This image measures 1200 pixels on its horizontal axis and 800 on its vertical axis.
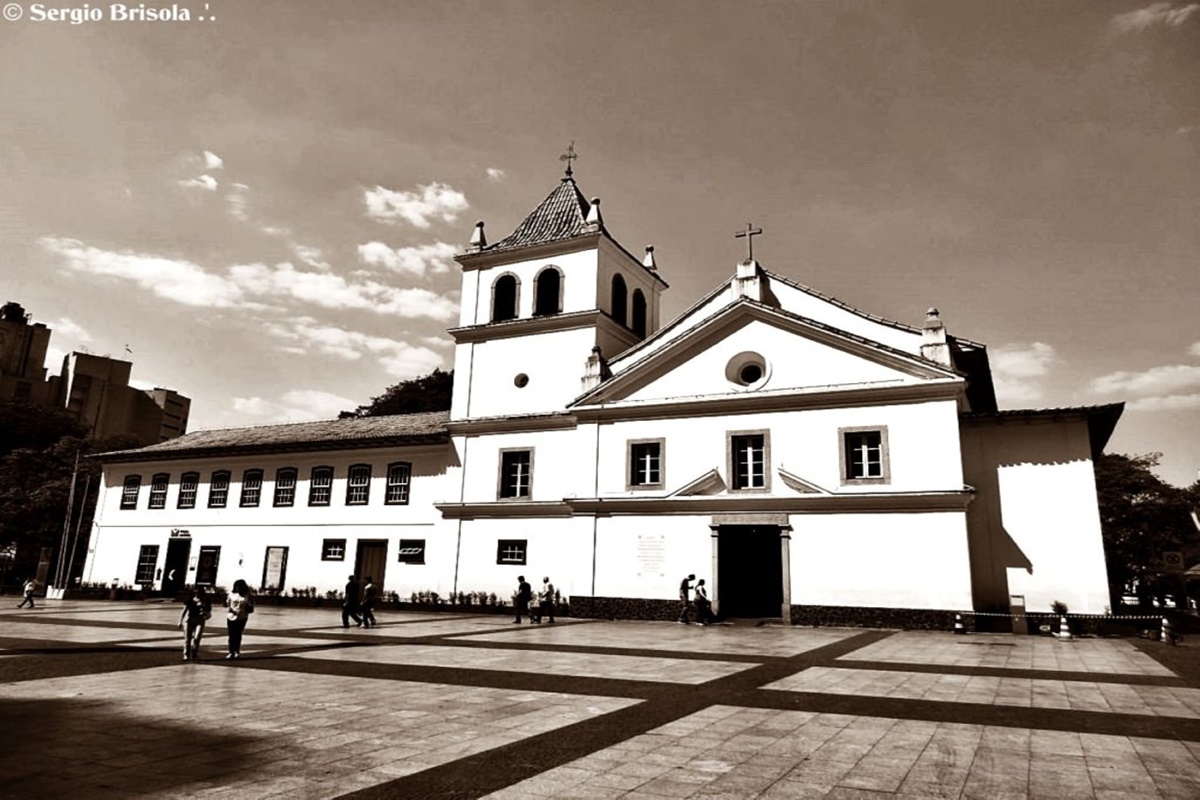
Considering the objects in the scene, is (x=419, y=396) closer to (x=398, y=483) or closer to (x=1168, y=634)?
(x=398, y=483)

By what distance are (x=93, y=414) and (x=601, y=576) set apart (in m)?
85.9

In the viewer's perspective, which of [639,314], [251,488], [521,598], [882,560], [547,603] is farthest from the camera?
[251,488]

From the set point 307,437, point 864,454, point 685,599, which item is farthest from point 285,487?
point 864,454

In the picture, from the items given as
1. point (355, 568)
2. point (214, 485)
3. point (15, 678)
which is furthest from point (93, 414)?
point (15, 678)

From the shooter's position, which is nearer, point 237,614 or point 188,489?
point 237,614

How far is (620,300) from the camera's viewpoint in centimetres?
3052

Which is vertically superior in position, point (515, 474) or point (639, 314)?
point (639, 314)

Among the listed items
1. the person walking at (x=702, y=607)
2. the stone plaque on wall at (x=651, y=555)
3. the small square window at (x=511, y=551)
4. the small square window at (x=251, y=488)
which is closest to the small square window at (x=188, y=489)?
the small square window at (x=251, y=488)

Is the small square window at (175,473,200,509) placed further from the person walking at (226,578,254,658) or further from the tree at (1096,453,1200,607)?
the tree at (1096,453,1200,607)

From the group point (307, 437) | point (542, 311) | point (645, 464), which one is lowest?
point (645, 464)

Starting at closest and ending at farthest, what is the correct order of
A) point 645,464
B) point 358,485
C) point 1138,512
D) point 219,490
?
point 645,464, point 358,485, point 219,490, point 1138,512

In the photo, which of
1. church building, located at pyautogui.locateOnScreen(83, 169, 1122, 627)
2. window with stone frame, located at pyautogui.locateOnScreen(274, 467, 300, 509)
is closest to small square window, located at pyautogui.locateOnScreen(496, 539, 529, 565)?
church building, located at pyautogui.locateOnScreen(83, 169, 1122, 627)

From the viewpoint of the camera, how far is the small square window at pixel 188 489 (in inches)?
1384

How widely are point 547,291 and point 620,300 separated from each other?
3144mm
